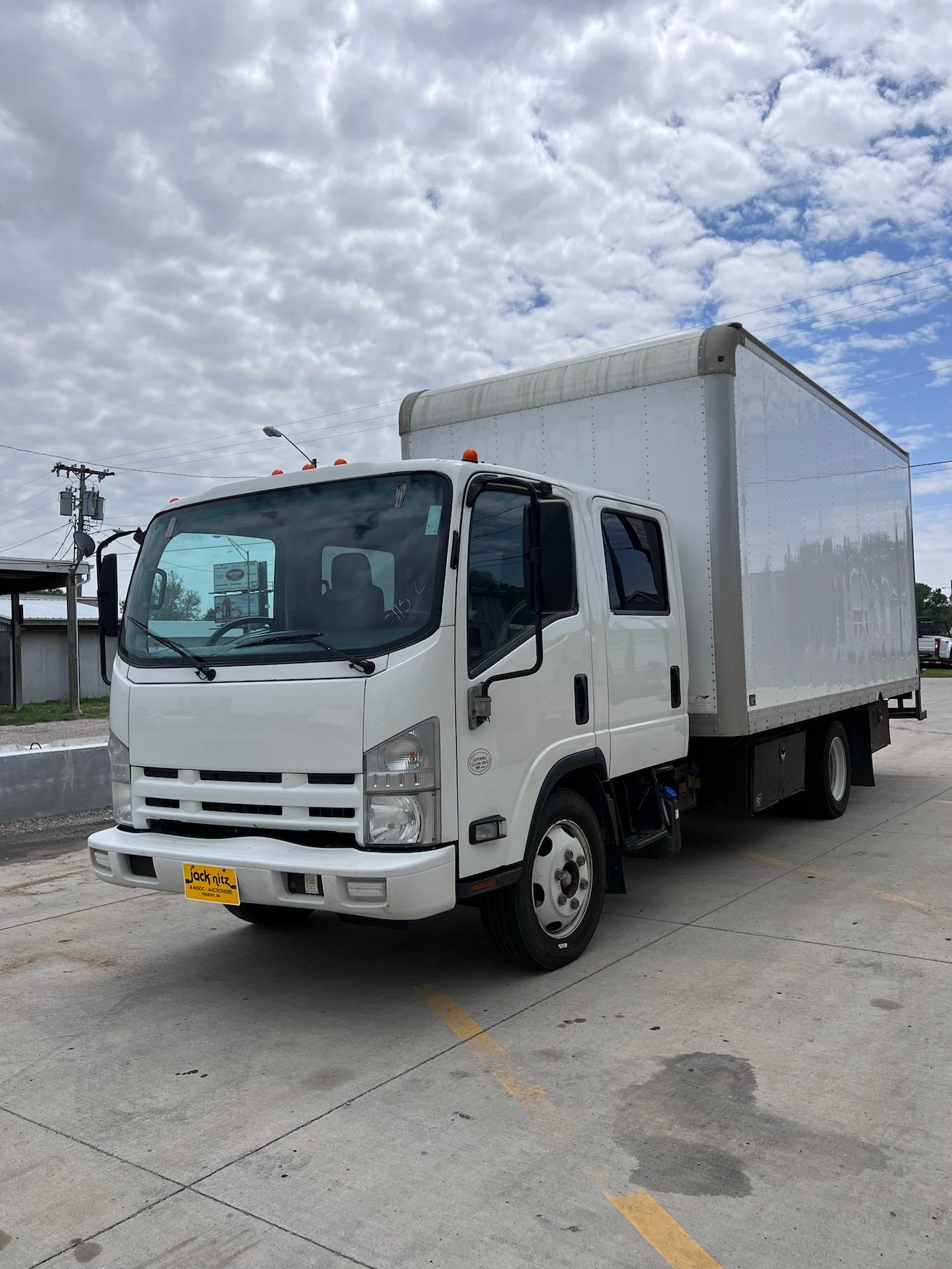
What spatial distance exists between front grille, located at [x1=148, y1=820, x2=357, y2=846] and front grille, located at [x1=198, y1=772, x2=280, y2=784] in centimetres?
19

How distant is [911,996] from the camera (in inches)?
185

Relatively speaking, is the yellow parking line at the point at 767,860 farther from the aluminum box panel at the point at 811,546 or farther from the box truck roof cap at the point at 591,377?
the box truck roof cap at the point at 591,377

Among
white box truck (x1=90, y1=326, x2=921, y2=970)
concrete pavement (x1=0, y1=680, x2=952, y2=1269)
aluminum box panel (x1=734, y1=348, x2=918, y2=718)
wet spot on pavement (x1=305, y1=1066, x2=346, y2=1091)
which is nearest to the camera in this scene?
concrete pavement (x1=0, y1=680, x2=952, y2=1269)

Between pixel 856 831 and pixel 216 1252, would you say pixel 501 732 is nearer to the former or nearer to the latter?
pixel 216 1252

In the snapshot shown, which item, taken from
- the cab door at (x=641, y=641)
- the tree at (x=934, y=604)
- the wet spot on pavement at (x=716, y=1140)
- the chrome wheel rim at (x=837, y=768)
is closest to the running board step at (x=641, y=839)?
the cab door at (x=641, y=641)

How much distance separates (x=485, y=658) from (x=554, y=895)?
1.34 meters

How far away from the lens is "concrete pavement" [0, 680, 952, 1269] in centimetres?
294

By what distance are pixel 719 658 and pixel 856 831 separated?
3.39 meters

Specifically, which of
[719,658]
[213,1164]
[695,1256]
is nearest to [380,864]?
[213,1164]

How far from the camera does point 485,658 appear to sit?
4488 mm

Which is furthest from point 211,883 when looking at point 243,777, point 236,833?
point 243,777

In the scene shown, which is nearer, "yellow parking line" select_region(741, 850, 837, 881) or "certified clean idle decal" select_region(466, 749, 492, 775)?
"certified clean idle decal" select_region(466, 749, 492, 775)

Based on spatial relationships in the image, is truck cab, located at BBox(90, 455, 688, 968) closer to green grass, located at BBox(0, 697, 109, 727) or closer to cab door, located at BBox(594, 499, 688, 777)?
cab door, located at BBox(594, 499, 688, 777)

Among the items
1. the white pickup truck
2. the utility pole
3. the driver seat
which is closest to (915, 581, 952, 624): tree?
the white pickup truck
